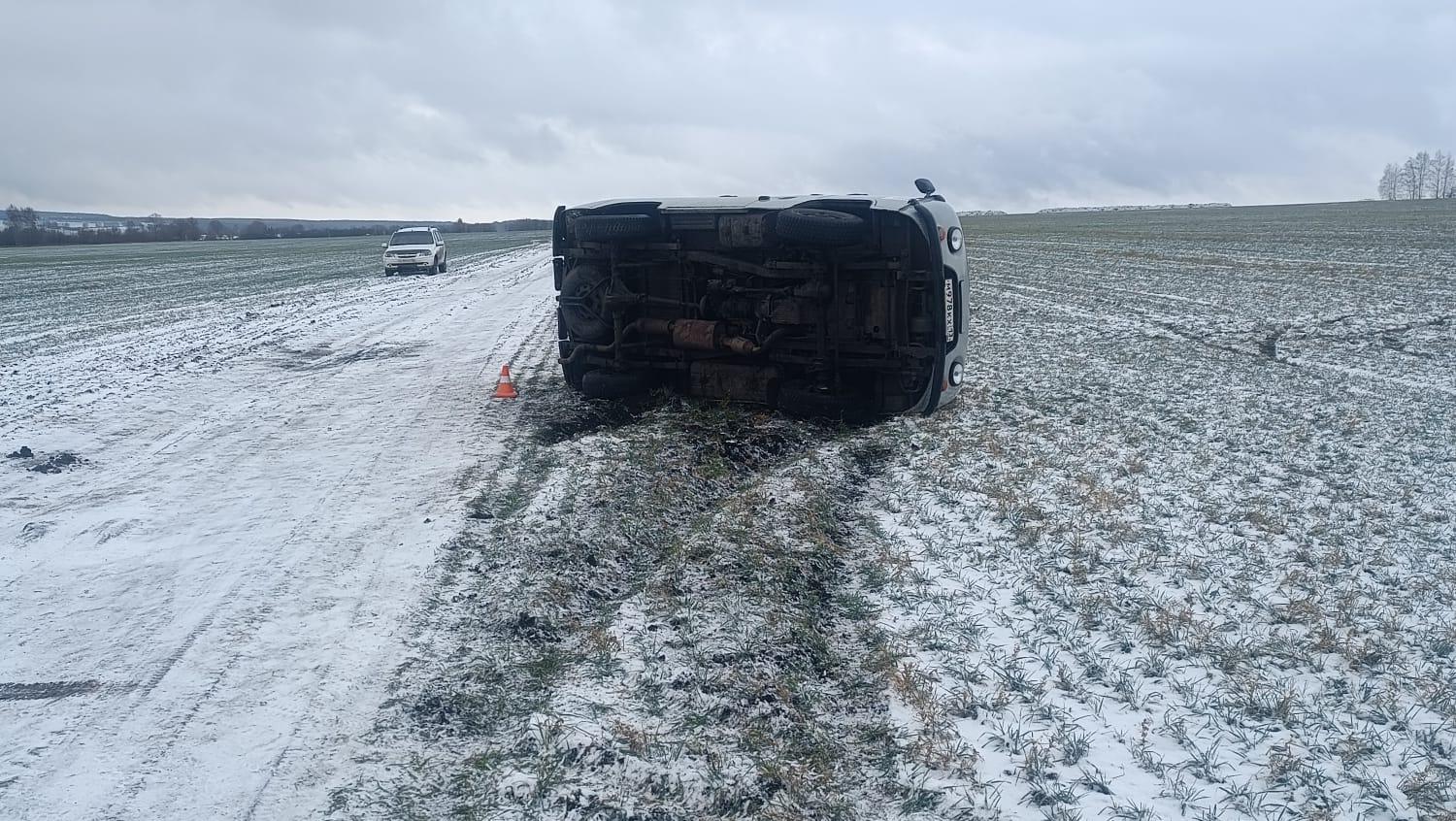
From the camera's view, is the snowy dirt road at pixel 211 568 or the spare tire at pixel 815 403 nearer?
the snowy dirt road at pixel 211 568

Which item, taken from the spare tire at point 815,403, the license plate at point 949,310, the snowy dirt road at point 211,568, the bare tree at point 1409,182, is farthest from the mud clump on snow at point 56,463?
the bare tree at point 1409,182

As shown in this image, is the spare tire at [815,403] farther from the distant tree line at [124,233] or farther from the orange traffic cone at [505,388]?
the distant tree line at [124,233]

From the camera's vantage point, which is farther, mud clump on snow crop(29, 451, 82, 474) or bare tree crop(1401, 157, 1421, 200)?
bare tree crop(1401, 157, 1421, 200)

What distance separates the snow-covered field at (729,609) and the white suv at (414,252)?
988 inches

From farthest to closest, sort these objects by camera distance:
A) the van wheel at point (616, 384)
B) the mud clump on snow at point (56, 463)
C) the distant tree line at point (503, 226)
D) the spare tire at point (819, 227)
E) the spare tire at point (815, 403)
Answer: the distant tree line at point (503, 226)
the van wheel at point (616, 384)
the spare tire at point (815, 403)
the spare tire at point (819, 227)
the mud clump on snow at point (56, 463)

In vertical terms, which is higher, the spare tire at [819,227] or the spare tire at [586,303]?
the spare tire at [819,227]

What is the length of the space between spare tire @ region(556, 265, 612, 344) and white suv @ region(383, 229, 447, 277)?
85.4 feet

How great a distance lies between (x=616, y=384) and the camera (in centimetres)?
1041

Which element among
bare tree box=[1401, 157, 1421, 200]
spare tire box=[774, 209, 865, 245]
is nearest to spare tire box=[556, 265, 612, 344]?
spare tire box=[774, 209, 865, 245]

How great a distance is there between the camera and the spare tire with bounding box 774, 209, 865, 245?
341 inches

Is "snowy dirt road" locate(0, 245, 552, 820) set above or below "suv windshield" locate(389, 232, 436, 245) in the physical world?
below

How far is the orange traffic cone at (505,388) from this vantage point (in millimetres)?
10750

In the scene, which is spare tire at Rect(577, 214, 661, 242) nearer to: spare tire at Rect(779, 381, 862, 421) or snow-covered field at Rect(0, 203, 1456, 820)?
snow-covered field at Rect(0, 203, 1456, 820)

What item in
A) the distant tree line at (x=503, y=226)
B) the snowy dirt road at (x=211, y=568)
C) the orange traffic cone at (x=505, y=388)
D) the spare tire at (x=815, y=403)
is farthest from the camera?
the distant tree line at (x=503, y=226)
